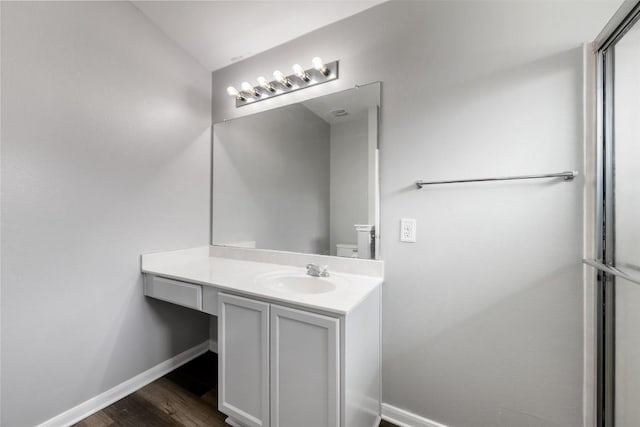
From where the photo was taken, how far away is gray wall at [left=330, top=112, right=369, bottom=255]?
1506 millimetres

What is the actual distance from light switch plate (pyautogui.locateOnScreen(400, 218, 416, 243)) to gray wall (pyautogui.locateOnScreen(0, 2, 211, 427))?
1568 millimetres

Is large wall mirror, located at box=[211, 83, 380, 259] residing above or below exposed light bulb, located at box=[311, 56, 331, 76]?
below

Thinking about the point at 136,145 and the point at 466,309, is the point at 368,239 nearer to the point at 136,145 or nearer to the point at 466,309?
the point at 466,309

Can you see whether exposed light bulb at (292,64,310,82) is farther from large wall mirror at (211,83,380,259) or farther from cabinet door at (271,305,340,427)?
cabinet door at (271,305,340,427)

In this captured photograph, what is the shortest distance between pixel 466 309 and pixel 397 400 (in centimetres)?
66

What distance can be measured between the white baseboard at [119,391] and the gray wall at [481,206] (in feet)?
4.90

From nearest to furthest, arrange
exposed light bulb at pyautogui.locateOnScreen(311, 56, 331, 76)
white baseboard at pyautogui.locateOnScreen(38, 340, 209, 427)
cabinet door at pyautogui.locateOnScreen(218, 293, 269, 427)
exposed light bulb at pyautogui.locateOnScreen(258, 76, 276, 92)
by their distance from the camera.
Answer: cabinet door at pyautogui.locateOnScreen(218, 293, 269, 427) < white baseboard at pyautogui.locateOnScreen(38, 340, 209, 427) < exposed light bulb at pyautogui.locateOnScreen(311, 56, 331, 76) < exposed light bulb at pyautogui.locateOnScreen(258, 76, 276, 92)

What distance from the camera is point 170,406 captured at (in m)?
1.49

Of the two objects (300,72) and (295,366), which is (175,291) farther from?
(300,72)

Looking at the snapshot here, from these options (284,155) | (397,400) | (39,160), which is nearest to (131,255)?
(39,160)

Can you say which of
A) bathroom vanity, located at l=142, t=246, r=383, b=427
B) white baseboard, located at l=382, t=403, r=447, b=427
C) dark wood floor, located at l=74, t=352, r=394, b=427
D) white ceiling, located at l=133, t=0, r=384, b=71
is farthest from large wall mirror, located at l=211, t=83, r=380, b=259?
dark wood floor, located at l=74, t=352, r=394, b=427

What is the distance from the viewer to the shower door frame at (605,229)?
984 millimetres

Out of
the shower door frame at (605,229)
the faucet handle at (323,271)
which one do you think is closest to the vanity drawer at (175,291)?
the faucet handle at (323,271)

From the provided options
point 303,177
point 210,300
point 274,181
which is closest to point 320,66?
point 303,177
